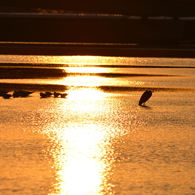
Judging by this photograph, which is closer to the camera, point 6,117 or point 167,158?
point 167,158

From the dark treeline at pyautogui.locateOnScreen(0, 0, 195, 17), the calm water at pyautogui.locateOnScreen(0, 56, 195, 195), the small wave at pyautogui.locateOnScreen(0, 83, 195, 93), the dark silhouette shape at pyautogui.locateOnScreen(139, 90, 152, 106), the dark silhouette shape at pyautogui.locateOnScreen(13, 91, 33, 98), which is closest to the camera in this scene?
the calm water at pyautogui.locateOnScreen(0, 56, 195, 195)

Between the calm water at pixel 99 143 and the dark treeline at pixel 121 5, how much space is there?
68.6m

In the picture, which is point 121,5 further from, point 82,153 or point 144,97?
point 82,153

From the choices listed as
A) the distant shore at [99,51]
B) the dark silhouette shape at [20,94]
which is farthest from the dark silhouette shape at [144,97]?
the distant shore at [99,51]

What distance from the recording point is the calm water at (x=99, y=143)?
10.6 meters

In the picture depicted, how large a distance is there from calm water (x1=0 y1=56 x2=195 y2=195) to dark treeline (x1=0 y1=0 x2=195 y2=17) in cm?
6863

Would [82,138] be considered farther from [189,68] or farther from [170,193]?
[189,68]

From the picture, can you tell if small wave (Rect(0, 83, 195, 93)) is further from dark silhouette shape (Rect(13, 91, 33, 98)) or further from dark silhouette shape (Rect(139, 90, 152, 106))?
dark silhouette shape (Rect(139, 90, 152, 106))

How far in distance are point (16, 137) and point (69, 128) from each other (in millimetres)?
1896

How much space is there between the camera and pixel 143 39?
94875 millimetres

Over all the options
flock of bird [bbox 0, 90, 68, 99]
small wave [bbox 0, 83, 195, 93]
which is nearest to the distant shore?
small wave [bbox 0, 83, 195, 93]

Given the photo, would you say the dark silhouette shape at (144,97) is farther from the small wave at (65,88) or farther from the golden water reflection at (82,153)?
the small wave at (65,88)

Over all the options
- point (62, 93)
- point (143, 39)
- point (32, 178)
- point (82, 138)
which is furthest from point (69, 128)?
point (143, 39)

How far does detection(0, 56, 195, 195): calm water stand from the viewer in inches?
416
